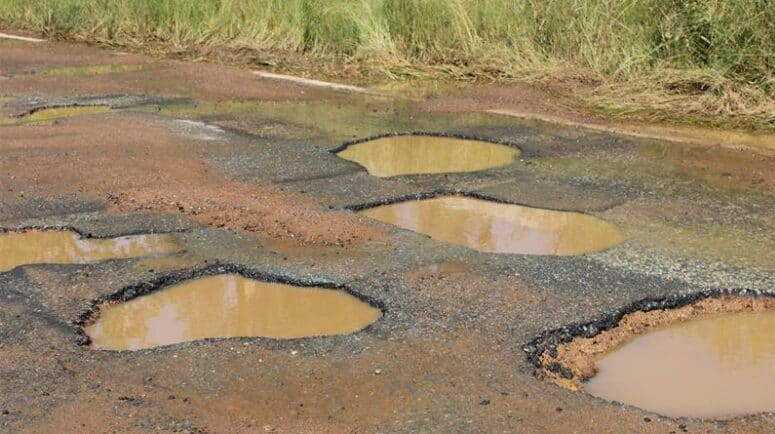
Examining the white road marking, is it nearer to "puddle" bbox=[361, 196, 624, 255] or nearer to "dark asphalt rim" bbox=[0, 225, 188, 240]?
"puddle" bbox=[361, 196, 624, 255]

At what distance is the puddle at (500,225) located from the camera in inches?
231

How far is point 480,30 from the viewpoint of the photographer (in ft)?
41.3

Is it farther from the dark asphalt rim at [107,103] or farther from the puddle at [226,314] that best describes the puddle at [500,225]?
the dark asphalt rim at [107,103]

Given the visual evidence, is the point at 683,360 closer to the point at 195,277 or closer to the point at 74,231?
the point at 195,277

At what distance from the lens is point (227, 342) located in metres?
4.43

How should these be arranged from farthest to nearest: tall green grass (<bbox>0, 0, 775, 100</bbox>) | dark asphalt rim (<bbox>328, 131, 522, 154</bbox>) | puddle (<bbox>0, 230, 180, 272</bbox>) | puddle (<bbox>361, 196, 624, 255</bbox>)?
1. tall green grass (<bbox>0, 0, 775, 100</bbox>)
2. dark asphalt rim (<bbox>328, 131, 522, 154</bbox>)
3. puddle (<bbox>361, 196, 624, 255</bbox>)
4. puddle (<bbox>0, 230, 180, 272</bbox>)

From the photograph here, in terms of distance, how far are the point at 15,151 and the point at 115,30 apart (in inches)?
301

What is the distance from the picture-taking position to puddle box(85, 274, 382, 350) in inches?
181

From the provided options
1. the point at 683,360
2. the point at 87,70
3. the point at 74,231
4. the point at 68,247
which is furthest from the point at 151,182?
the point at 87,70

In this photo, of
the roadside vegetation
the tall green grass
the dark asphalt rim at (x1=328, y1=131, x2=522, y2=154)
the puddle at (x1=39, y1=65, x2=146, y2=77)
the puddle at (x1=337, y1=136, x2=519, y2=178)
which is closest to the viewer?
the puddle at (x1=337, y1=136, x2=519, y2=178)

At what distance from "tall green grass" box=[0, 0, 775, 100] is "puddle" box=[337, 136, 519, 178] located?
9.50 feet

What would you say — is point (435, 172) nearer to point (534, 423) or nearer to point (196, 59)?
point (534, 423)

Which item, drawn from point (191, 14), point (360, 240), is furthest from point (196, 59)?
point (360, 240)

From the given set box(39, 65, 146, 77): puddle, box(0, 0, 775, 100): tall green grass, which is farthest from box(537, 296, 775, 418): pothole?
box(39, 65, 146, 77): puddle
